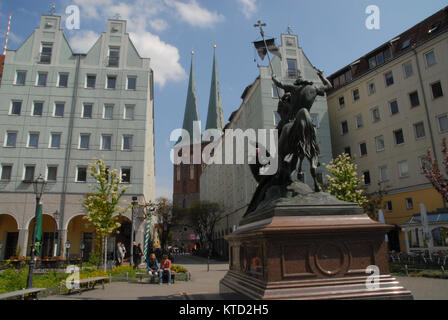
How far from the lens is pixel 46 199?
31.0 metres

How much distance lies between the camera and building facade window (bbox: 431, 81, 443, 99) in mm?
28850

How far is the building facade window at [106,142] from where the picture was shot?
108ft

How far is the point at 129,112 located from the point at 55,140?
24.7 ft

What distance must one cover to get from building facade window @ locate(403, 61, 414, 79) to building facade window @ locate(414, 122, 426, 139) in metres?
4.91

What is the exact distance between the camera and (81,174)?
3222cm

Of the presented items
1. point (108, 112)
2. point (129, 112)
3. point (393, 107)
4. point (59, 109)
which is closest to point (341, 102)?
point (393, 107)

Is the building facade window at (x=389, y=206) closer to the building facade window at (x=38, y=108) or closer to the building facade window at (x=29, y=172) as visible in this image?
the building facade window at (x=29, y=172)

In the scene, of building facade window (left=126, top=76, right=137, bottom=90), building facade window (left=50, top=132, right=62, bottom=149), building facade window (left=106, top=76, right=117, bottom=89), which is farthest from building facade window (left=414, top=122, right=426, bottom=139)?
building facade window (left=50, top=132, right=62, bottom=149)

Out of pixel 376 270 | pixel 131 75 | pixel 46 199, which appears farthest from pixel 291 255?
pixel 131 75

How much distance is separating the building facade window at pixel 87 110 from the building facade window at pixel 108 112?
53.0 inches

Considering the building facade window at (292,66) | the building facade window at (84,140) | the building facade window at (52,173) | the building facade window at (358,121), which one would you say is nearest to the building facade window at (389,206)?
the building facade window at (358,121)
